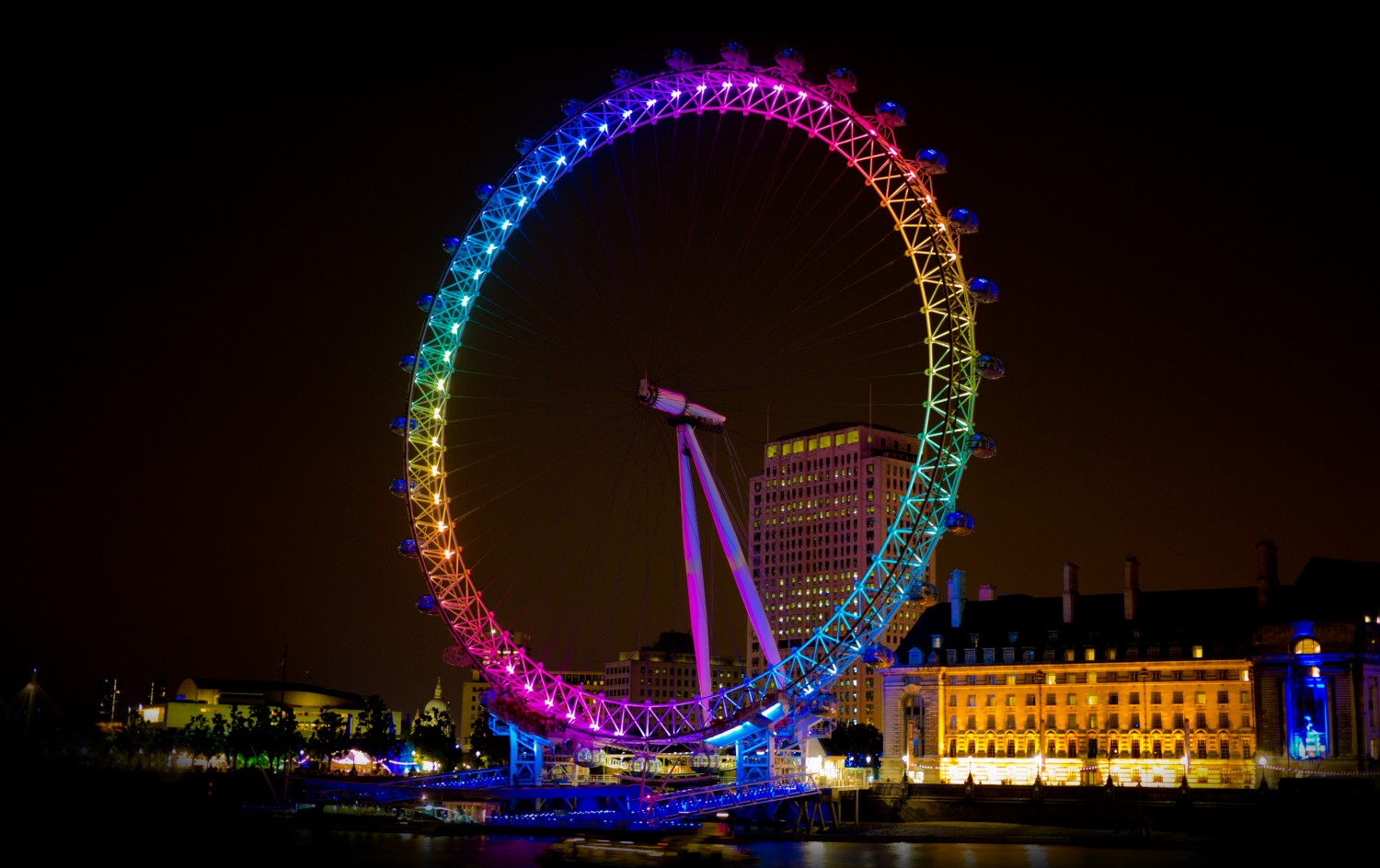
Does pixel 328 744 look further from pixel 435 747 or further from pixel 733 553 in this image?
pixel 733 553

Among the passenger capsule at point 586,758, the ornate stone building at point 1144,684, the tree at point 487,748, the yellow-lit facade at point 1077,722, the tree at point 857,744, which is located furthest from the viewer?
the tree at point 487,748

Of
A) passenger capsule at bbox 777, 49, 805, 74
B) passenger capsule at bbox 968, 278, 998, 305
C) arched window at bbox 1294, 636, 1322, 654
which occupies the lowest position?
arched window at bbox 1294, 636, 1322, 654

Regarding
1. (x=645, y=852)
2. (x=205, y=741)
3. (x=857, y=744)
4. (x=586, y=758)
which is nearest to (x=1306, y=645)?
(x=857, y=744)

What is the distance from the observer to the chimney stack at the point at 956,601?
122 m

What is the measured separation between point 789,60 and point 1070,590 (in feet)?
212

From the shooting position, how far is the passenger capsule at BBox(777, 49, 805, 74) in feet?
213

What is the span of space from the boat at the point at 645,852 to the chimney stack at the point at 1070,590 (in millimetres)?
52284

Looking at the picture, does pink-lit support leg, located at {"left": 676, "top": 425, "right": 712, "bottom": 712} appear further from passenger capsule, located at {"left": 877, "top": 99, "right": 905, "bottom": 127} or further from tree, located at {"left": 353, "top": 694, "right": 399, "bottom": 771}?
tree, located at {"left": 353, "top": 694, "right": 399, "bottom": 771}

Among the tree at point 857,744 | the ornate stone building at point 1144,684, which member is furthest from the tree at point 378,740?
the ornate stone building at point 1144,684

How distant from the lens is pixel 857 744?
135 meters

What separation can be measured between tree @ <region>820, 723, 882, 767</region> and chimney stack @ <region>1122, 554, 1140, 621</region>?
25.4m

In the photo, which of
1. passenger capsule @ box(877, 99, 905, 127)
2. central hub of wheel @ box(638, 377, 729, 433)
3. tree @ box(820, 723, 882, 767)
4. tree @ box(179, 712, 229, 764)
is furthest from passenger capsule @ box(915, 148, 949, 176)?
tree @ box(179, 712, 229, 764)

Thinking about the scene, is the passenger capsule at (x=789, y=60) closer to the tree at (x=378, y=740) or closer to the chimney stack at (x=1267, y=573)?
the chimney stack at (x=1267, y=573)

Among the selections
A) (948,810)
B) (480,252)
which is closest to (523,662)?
(480,252)
